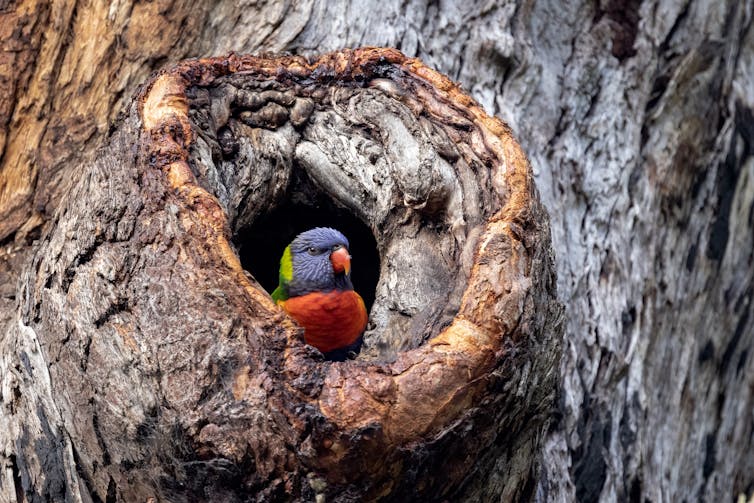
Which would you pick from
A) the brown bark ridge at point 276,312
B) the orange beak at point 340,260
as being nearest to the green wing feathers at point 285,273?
the orange beak at point 340,260

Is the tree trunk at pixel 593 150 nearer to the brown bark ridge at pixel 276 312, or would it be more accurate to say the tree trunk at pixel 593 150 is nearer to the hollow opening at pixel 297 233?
the hollow opening at pixel 297 233

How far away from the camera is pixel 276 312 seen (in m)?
2.03

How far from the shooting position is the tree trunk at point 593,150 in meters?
3.05

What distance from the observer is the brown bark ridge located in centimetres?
195

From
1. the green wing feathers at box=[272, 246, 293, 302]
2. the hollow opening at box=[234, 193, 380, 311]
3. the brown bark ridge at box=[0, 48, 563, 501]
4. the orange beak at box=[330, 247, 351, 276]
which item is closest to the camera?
the brown bark ridge at box=[0, 48, 563, 501]

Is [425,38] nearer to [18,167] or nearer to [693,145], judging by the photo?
[693,145]

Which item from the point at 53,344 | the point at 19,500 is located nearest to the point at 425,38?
the point at 53,344

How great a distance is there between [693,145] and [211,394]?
7.81 feet

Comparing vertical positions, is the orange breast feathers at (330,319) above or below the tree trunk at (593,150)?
below

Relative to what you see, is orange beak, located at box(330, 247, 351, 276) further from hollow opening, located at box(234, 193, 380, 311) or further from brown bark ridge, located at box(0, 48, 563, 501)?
brown bark ridge, located at box(0, 48, 563, 501)

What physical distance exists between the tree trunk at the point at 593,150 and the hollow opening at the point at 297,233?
4cm

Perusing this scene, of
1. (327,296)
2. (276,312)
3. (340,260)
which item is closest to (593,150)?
(340,260)

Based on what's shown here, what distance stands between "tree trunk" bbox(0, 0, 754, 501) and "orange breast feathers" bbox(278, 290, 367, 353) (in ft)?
1.04

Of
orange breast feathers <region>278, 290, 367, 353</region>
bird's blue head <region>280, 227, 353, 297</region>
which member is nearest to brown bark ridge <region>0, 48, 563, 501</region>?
bird's blue head <region>280, 227, 353, 297</region>
